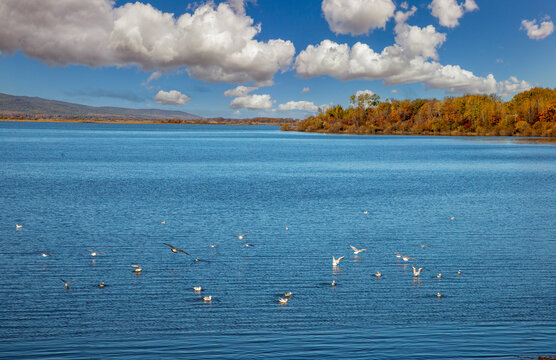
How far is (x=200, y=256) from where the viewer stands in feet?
61.4

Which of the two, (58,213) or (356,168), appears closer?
(58,213)

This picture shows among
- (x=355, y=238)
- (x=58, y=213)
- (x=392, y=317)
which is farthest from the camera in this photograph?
(x=58, y=213)

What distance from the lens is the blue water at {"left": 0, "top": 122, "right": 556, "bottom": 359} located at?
1156cm

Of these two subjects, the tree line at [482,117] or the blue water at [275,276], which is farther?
the tree line at [482,117]

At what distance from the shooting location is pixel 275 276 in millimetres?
16469

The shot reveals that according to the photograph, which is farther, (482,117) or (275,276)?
(482,117)

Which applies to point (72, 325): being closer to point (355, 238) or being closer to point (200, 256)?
point (200, 256)

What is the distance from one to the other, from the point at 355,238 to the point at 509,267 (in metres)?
6.43

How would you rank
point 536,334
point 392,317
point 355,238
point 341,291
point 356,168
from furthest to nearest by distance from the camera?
point 356,168 → point 355,238 → point 341,291 → point 392,317 → point 536,334

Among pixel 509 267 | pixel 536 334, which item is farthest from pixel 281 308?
pixel 509 267

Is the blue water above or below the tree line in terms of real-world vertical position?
below

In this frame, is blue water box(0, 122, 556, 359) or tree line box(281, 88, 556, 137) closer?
blue water box(0, 122, 556, 359)

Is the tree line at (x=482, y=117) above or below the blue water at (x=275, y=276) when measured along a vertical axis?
above

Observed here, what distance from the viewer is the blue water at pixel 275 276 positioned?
11.6 meters
